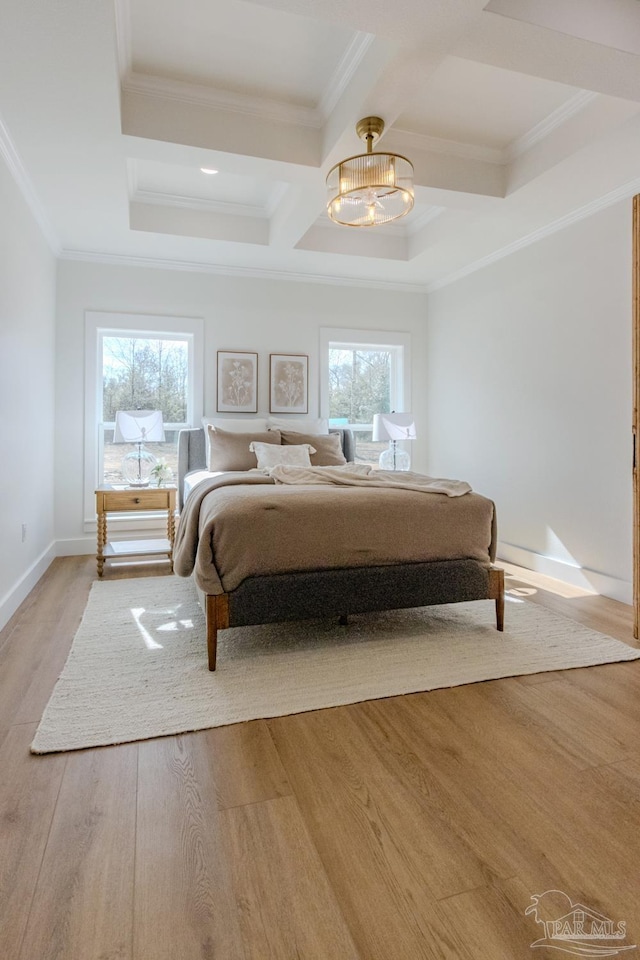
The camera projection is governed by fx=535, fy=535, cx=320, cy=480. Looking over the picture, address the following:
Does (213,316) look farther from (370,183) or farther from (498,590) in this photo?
(498,590)

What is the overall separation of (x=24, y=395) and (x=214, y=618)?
217 centimetres

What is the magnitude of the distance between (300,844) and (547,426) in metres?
3.55

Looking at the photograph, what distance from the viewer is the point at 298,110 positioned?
→ 2.94 metres

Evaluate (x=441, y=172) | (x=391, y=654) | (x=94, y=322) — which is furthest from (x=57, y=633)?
(x=441, y=172)

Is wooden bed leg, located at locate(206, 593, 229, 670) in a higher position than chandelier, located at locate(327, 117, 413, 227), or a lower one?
lower

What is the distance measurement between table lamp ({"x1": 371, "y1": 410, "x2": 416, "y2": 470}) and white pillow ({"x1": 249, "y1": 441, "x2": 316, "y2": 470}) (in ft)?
3.16

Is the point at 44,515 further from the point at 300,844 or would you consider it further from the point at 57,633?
the point at 300,844

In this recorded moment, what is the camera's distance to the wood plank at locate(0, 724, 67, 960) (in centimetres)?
115

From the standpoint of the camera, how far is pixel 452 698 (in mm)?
2154

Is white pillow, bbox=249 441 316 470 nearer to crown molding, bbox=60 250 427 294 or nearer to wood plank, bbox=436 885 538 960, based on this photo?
crown molding, bbox=60 250 427 294

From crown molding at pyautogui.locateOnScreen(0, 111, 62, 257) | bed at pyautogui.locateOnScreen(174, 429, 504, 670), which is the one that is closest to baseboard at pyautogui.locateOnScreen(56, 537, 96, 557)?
bed at pyautogui.locateOnScreen(174, 429, 504, 670)

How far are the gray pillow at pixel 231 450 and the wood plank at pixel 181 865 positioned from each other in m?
2.69

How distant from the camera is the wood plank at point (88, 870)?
1.09 m

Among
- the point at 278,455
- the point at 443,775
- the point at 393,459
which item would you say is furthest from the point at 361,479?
the point at 393,459
